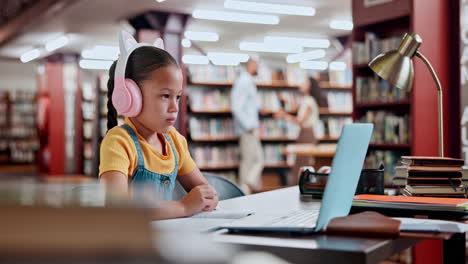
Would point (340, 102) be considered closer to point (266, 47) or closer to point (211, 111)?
point (211, 111)

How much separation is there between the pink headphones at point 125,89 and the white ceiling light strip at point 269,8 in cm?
630

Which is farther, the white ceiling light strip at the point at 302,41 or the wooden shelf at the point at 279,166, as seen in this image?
the white ceiling light strip at the point at 302,41

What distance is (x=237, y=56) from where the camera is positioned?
12969 mm

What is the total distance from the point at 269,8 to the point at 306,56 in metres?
4.64

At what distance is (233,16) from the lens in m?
8.38

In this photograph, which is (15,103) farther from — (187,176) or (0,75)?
(187,176)

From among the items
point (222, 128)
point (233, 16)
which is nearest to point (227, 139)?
point (222, 128)

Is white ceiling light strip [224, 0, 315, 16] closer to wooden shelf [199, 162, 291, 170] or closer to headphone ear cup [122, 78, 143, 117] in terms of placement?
wooden shelf [199, 162, 291, 170]

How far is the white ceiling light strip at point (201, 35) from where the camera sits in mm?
9973

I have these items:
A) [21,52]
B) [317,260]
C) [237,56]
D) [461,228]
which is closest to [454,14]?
[461,228]

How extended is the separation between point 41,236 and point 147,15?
27.6 feet

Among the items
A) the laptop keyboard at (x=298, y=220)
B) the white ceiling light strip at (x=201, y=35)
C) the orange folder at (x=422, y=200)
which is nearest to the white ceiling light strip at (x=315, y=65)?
the white ceiling light strip at (x=201, y=35)

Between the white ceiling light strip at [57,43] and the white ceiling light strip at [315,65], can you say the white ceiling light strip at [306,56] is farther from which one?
the white ceiling light strip at [57,43]

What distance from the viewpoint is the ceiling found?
792 centimetres
